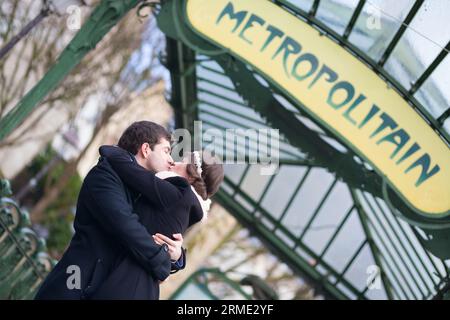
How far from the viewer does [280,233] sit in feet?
44.3

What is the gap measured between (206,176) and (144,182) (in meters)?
0.45

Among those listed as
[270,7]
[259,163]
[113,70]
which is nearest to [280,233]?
[259,163]

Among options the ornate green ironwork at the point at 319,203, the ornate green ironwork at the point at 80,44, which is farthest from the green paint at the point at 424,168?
the ornate green ironwork at the point at 80,44

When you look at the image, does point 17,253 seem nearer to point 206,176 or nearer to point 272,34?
point 272,34

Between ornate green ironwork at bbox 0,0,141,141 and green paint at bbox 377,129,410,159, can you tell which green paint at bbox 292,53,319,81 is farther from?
ornate green ironwork at bbox 0,0,141,141

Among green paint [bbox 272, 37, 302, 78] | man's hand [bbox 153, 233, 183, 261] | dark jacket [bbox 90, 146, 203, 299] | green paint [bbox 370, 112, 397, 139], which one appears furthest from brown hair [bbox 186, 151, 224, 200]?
green paint [bbox 370, 112, 397, 139]

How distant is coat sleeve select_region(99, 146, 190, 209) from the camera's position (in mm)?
2699

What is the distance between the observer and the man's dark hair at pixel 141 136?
2.92 metres

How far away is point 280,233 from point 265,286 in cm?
315

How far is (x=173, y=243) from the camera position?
8.89 feet

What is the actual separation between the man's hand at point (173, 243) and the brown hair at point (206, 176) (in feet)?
1.06

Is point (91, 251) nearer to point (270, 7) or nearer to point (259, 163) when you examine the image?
point (270, 7)

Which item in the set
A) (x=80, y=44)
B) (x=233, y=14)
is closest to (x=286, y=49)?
(x=233, y=14)
